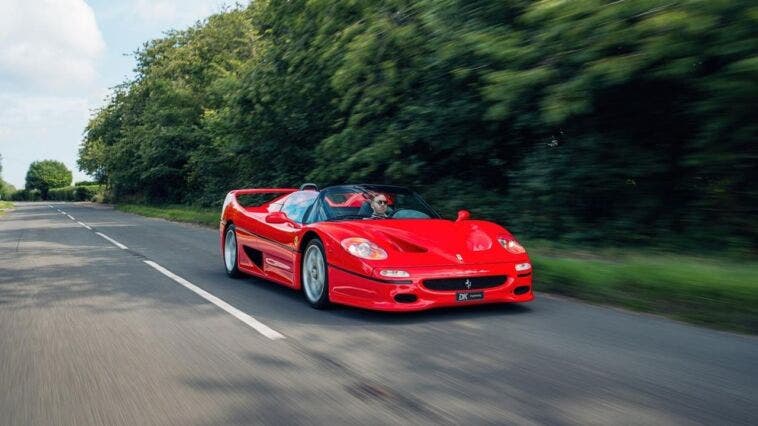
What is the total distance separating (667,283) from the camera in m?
6.25

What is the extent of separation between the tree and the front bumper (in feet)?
571

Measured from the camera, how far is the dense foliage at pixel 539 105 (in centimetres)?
732

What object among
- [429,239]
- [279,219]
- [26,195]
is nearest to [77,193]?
[26,195]

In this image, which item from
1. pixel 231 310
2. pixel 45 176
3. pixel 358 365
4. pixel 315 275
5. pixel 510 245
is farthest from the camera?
pixel 45 176

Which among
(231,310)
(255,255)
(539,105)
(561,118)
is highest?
(539,105)

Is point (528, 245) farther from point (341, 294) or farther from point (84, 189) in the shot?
point (84, 189)

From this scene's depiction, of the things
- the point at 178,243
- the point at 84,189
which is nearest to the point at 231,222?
the point at 178,243

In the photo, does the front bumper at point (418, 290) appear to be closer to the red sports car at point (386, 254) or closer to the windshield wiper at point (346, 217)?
the red sports car at point (386, 254)

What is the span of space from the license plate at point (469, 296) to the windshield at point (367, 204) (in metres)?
1.57

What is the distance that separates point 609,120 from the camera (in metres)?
10.2

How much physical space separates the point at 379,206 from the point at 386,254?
145 centimetres

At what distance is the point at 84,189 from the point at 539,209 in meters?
101

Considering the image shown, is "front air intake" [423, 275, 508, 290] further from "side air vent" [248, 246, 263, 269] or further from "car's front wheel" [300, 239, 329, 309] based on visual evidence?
"side air vent" [248, 246, 263, 269]

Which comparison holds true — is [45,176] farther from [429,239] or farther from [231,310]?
[429,239]
